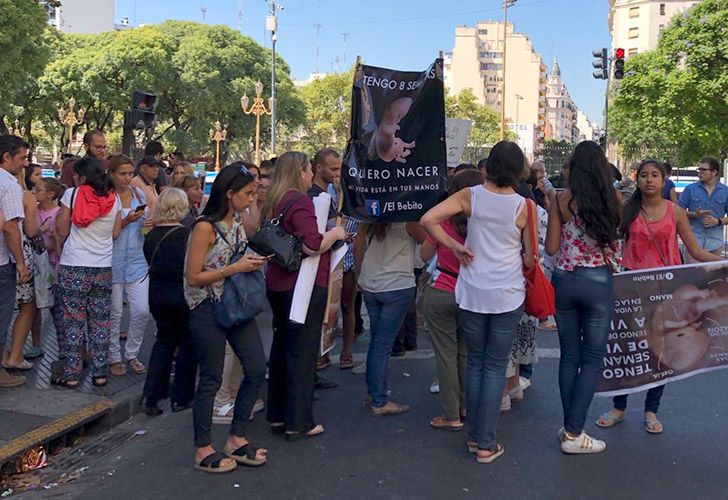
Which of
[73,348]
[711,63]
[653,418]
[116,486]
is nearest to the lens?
[116,486]

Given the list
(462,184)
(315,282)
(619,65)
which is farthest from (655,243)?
(619,65)

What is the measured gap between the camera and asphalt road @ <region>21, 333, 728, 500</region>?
13.6 feet

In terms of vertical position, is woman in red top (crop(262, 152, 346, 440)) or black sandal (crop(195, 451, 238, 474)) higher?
woman in red top (crop(262, 152, 346, 440))

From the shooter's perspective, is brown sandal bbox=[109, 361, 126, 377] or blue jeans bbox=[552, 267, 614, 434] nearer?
blue jeans bbox=[552, 267, 614, 434]

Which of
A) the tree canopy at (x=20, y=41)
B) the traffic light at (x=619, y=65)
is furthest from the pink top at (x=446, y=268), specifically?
the tree canopy at (x=20, y=41)

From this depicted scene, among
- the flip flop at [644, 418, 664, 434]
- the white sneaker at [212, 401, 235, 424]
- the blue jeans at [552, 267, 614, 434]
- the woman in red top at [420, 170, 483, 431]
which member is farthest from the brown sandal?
the flip flop at [644, 418, 664, 434]

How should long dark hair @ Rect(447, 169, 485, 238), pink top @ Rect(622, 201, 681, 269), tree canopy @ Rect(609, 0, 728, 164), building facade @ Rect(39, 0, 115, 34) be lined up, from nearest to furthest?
long dark hair @ Rect(447, 169, 485, 238) → pink top @ Rect(622, 201, 681, 269) → tree canopy @ Rect(609, 0, 728, 164) → building facade @ Rect(39, 0, 115, 34)

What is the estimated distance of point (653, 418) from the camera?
16.6 ft

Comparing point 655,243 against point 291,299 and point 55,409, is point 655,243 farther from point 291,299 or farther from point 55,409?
point 55,409

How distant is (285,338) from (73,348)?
2.11 m

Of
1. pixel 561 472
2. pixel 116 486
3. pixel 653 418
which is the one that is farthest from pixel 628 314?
pixel 116 486

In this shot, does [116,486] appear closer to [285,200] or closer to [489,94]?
[285,200]

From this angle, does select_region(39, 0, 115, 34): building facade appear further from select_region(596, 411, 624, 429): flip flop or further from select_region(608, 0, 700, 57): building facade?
select_region(596, 411, 624, 429): flip flop

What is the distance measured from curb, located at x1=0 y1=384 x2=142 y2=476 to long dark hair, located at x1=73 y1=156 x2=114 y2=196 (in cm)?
159
